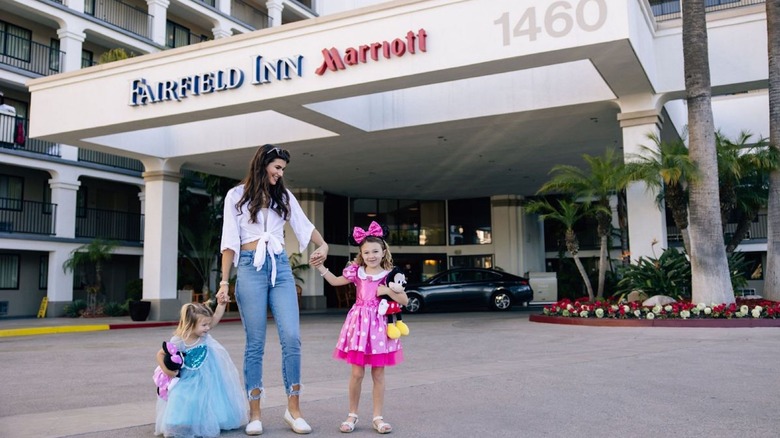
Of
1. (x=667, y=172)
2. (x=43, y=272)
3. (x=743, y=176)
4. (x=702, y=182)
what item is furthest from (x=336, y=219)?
(x=702, y=182)

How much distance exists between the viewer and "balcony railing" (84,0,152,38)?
1065 inches

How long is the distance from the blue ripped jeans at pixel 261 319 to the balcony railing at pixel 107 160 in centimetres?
2227

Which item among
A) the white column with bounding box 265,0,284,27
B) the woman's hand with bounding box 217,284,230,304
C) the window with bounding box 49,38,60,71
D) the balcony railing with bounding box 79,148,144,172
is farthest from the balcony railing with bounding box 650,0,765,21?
the woman's hand with bounding box 217,284,230,304

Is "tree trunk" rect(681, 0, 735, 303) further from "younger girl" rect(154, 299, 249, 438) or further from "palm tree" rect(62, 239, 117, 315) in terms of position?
"palm tree" rect(62, 239, 117, 315)

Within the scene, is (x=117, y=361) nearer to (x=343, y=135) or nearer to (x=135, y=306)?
(x=343, y=135)

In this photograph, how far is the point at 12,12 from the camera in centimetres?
2372

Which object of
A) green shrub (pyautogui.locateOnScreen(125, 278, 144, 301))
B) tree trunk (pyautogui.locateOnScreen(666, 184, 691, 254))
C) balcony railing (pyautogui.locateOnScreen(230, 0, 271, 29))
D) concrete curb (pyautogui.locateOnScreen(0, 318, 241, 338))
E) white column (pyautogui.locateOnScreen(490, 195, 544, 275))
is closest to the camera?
tree trunk (pyautogui.locateOnScreen(666, 184, 691, 254))

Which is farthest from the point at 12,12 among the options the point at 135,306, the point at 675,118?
the point at 675,118

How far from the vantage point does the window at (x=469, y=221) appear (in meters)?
30.9

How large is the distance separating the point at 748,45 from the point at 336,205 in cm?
1853

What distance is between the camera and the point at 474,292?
21.9 metres

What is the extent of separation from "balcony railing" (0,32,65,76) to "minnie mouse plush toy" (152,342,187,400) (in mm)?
22793

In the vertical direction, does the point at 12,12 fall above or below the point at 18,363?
above

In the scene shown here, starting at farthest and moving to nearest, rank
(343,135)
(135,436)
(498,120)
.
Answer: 1. (343,135)
2. (498,120)
3. (135,436)
